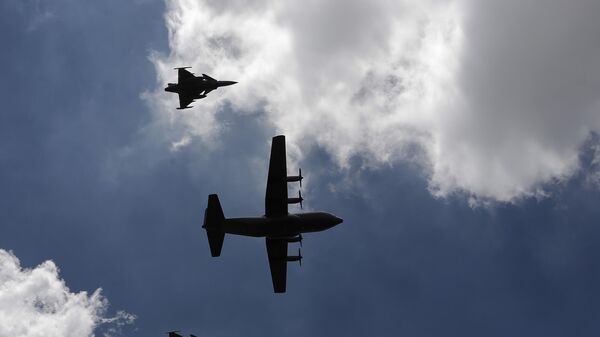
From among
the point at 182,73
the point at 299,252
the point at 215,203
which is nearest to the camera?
the point at 215,203

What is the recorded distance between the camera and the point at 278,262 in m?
51.7

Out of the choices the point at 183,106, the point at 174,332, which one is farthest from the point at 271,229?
the point at 183,106

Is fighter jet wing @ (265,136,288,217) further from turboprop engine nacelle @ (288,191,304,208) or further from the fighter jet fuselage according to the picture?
the fighter jet fuselage

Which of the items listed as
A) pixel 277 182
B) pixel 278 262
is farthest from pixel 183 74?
pixel 278 262

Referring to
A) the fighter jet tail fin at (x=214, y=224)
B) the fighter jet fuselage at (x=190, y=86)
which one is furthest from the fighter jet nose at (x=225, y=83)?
the fighter jet tail fin at (x=214, y=224)

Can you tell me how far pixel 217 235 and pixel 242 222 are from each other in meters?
2.78

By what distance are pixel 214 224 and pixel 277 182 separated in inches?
279

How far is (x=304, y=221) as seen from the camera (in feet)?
155

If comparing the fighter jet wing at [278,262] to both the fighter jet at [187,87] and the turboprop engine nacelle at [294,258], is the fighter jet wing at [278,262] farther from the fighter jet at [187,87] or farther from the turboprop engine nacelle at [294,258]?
the fighter jet at [187,87]

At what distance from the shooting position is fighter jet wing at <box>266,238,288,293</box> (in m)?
51.2

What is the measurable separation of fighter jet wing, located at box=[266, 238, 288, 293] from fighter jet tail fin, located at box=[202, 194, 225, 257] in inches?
223

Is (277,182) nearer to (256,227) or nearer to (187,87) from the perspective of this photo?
(256,227)

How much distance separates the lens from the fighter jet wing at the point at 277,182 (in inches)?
1834

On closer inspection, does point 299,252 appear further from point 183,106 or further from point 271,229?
point 183,106
